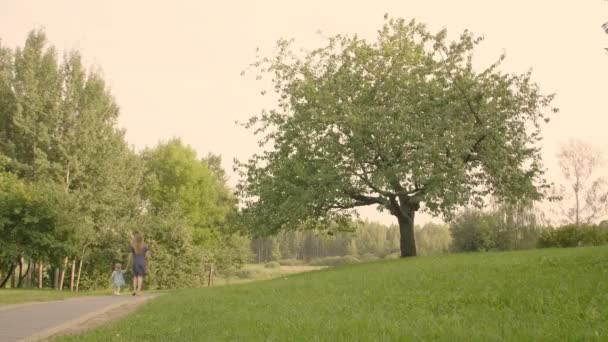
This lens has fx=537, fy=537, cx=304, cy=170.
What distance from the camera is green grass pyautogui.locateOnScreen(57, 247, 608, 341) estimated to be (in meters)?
7.00

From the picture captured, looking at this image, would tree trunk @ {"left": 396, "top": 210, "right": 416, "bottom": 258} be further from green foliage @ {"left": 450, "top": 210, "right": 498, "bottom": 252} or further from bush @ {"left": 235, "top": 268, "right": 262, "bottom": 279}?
bush @ {"left": 235, "top": 268, "right": 262, "bottom": 279}

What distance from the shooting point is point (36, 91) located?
42.9m

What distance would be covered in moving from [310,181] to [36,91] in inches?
983

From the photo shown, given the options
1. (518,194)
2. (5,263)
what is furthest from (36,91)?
(518,194)

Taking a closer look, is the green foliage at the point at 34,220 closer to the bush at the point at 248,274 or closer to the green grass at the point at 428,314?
the green grass at the point at 428,314

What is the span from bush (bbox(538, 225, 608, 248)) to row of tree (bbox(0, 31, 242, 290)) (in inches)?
929

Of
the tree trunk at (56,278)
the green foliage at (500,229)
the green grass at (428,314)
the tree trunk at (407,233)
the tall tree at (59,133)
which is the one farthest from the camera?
the green foliage at (500,229)

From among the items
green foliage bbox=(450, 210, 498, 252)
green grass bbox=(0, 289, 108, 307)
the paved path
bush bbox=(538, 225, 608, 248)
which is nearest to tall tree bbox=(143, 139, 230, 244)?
green foliage bbox=(450, 210, 498, 252)

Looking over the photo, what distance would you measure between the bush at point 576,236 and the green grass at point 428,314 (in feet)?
71.1

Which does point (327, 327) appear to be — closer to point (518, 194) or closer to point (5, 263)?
point (518, 194)

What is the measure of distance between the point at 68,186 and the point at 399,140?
27.5 meters

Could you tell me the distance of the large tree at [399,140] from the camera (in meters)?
31.6

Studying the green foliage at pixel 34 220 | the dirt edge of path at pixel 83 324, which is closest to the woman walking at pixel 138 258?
the dirt edge of path at pixel 83 324

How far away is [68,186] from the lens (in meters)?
43.5
